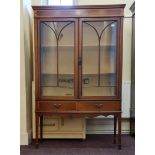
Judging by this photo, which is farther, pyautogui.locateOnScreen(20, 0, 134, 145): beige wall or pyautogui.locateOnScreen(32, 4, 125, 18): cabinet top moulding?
pyautogui.locateOnScreen(20, 0, 134, 145): beige wall

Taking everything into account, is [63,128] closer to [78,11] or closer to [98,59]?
[98,59]

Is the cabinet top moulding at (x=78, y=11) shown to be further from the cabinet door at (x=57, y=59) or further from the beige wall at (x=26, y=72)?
the beige wall at (x=26, y=72)

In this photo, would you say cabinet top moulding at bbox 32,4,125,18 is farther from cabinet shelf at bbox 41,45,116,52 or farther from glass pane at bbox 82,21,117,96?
cabinet shelf at bbox 41,45,116,52

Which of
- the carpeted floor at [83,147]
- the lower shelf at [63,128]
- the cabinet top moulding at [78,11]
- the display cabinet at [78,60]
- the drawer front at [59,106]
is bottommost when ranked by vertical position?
the carpeted floor at [83,147]

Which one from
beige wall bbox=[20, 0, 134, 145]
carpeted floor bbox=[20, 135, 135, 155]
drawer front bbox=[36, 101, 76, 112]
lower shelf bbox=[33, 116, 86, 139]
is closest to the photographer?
carpeted floor bbox=[20, 135, 135, 155]

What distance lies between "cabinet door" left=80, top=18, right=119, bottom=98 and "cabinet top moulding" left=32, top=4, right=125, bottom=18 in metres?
0.09

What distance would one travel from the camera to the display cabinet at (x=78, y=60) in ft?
8.32

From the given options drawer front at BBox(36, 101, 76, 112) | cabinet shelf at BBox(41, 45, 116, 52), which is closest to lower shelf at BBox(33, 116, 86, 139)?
drawer front at BBox(36, 101, 76, 112)

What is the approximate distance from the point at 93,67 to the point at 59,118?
0.81m

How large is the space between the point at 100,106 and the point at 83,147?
0.55m

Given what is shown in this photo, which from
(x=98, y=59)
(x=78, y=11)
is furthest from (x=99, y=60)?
(x=78, y=11)

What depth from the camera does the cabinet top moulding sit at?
2.52 m

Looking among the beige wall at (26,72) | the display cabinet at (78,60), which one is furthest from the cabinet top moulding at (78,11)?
the beige wall at (26,72)
